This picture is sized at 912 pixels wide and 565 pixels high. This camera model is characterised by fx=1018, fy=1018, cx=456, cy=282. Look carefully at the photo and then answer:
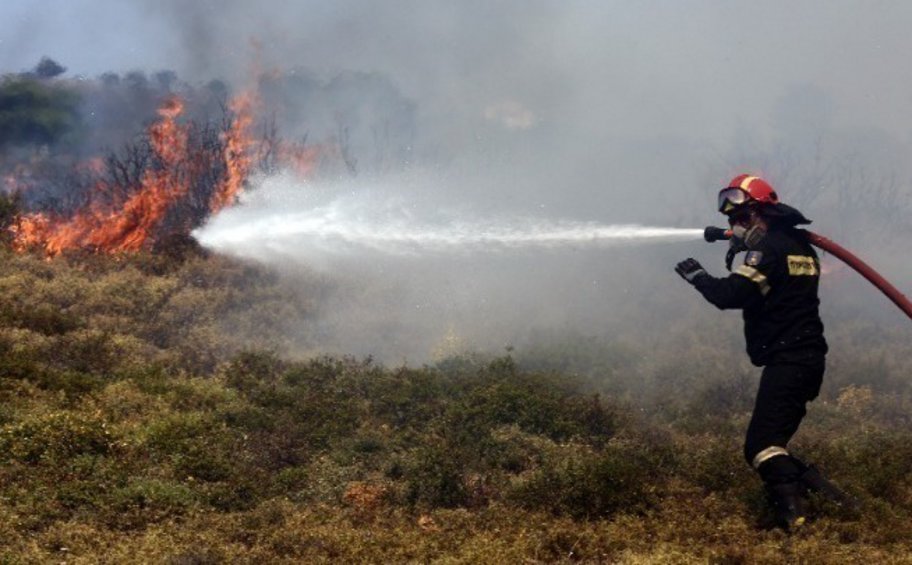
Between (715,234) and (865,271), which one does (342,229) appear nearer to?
(715,234)

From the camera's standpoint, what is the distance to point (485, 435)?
390 inches

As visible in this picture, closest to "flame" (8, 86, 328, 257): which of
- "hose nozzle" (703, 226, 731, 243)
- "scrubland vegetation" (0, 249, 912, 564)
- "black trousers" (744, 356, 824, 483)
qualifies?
"scrubland vegetation" (0, 249, 912, 564)

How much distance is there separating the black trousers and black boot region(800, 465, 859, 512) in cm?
15

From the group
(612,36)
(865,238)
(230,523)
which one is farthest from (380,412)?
(612,36)

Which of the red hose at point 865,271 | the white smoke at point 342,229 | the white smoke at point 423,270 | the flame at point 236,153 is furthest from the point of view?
the flame at point 236,153

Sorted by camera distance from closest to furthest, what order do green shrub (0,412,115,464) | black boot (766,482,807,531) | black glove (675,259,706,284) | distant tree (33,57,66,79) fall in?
black boot (766,482,807,531)
black glove (675,259,706,284)
green shrub (0,412,115,464)
distant tree (33,57,66,79)

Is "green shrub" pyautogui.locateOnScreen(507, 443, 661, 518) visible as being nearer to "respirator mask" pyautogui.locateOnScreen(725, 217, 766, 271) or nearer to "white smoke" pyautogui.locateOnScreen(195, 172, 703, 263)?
"respirator mask" pyautogui.locateOnScreen(725, 217, 766, 271)

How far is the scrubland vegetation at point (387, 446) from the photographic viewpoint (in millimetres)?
6805

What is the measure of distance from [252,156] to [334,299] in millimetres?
6569

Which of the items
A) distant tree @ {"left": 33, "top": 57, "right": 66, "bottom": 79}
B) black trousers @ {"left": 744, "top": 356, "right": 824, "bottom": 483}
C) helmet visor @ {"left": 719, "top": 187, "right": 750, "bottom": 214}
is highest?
distant tree @ {"left": 33, "top": 57, "right": 66, "bottom": 79}

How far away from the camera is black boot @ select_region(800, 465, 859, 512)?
7426mm

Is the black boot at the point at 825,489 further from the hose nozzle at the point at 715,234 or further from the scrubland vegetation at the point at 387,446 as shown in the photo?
the hose nozzle at the point at 715,234

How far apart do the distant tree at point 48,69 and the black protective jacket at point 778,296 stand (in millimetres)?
19753

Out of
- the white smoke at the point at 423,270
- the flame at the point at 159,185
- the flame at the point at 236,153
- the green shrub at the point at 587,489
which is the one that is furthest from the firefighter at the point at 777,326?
the flame at the point at 236,153
